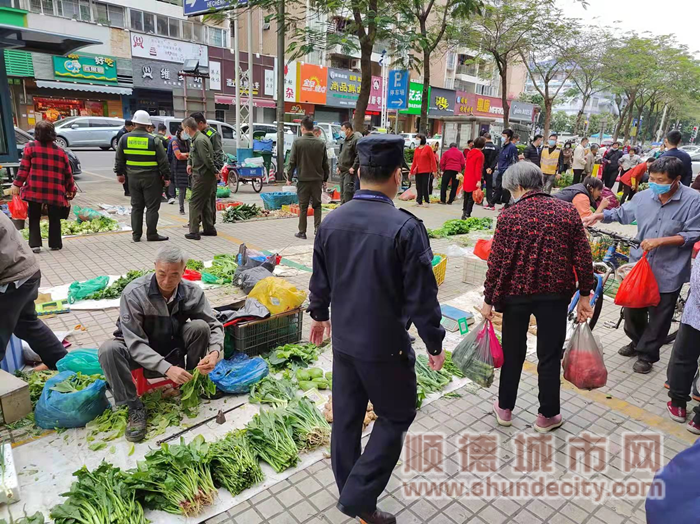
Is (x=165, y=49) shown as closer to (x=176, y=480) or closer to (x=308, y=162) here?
(x=308, y=162)

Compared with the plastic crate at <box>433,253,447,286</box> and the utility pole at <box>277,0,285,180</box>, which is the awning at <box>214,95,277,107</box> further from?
the plastic crate at <box>433,253,447,286</box>

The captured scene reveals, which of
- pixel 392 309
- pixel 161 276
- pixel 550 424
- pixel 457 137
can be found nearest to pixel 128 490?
pixel 161 276

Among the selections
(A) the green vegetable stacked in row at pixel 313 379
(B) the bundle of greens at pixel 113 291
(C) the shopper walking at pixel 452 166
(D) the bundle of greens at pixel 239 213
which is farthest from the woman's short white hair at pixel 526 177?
(C) the shopper walking at pixel 452 166

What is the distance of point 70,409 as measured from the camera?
329 cm

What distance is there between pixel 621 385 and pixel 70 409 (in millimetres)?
4457

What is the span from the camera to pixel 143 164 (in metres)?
7.65

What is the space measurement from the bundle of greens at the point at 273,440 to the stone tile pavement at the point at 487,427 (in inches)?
4.9

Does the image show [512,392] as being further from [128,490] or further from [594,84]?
[594,84]

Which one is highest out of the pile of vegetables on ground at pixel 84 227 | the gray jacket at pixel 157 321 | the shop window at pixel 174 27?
the shop window at pixel 174 27

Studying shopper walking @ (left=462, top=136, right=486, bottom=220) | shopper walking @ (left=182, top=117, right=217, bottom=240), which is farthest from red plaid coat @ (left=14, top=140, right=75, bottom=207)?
shopper walking @ (left=462, top=136, right=486, bottom=220)

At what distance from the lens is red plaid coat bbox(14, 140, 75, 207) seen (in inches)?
267

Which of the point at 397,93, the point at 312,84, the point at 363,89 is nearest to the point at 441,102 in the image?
the point at 312,84

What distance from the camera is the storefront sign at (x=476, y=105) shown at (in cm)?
4169

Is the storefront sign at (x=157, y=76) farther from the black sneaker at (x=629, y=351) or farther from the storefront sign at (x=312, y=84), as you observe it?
the black sneaker at (x=629, y=351)
